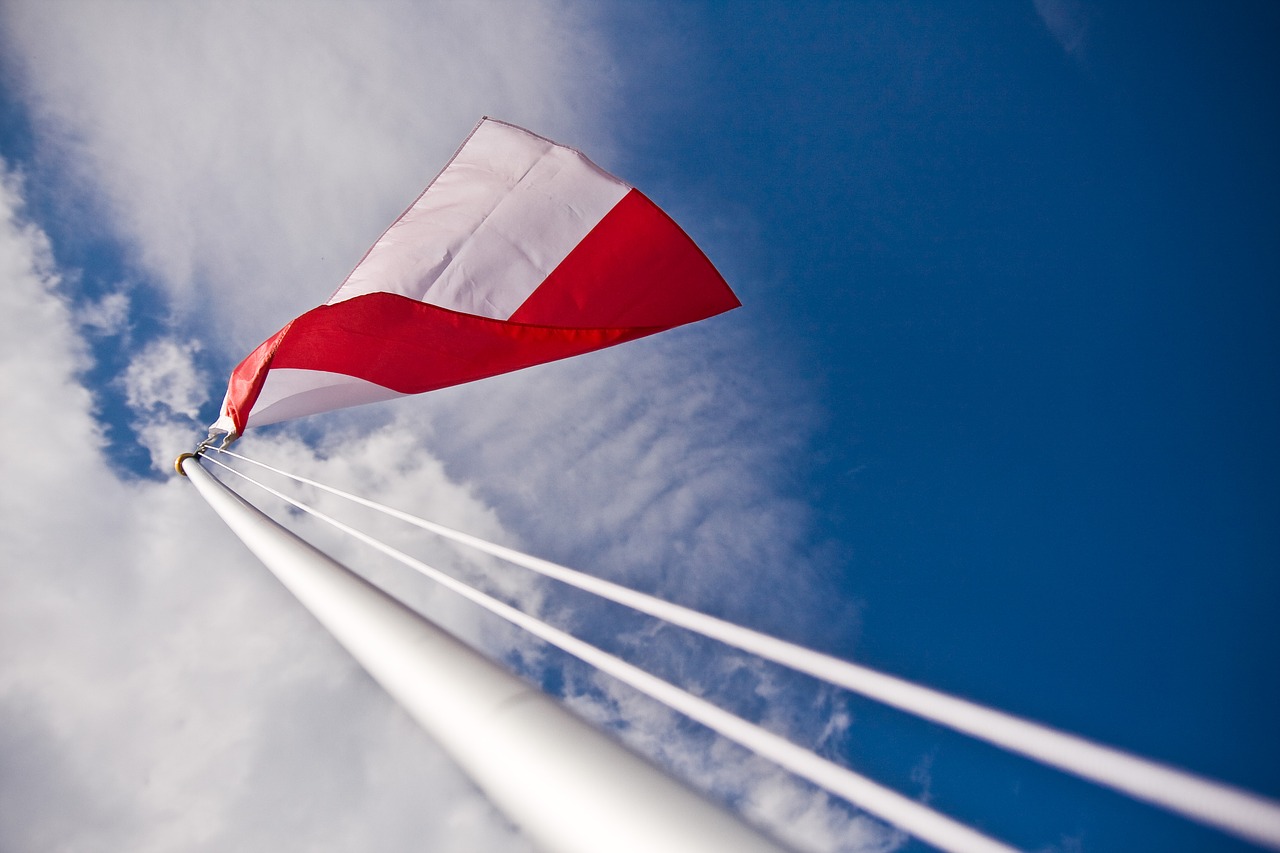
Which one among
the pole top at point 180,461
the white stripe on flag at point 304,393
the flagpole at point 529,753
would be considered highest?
the white stripe on flag at point 304,393

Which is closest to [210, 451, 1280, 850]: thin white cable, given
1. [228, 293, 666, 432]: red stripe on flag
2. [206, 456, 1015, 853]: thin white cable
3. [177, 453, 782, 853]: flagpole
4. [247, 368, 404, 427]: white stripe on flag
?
[206, 456, 1015, 853]: thin white cable

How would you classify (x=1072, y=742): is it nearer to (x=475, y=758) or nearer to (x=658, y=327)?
(x=475, y=758)

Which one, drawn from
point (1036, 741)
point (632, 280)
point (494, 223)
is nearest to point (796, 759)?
point (1036, 741)

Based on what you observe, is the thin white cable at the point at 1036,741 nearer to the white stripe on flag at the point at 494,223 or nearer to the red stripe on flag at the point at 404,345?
the red stripe on flag at the point at 404,345

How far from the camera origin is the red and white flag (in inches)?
197

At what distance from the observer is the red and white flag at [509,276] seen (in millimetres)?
4992

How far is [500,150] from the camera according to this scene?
207 inches

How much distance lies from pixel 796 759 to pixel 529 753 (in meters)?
0.61

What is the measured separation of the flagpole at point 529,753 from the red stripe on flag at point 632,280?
3384mm

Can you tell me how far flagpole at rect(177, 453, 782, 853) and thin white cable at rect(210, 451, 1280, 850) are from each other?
0.49 m

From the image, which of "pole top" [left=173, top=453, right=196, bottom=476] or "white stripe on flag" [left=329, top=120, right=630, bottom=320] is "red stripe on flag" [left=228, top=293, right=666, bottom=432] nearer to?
"white stripe on flag" [left=329, top=120, right=630, bottom=320]

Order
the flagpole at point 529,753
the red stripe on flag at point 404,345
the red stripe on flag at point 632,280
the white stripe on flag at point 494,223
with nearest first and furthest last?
the flagpole at point 529,753 < the red stripe on flag at point 404,345 < the white stripe on flag at point 494,223 < the red stripe on flag at point 632,280

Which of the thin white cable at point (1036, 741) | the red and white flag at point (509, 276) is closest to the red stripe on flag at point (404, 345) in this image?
the red and white flag at point (509, 276)

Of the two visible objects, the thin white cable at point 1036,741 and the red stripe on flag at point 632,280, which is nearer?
the thin white cable at point 1036,741
